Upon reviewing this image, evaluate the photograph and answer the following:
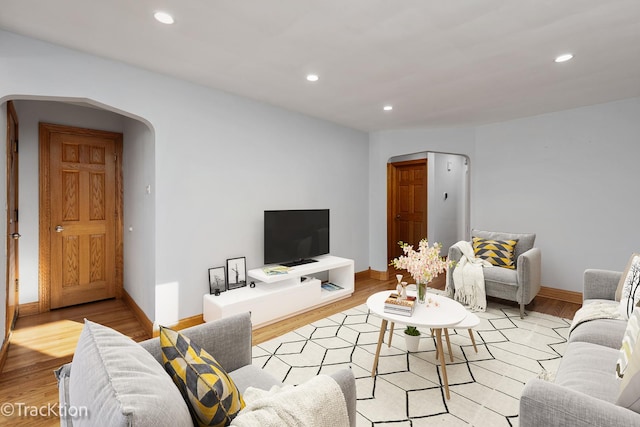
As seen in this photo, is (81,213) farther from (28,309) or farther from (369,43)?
(369,43)

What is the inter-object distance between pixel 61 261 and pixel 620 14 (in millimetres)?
5512

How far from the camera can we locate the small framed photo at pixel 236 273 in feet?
11.3

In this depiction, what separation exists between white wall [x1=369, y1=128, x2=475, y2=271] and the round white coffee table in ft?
8.47

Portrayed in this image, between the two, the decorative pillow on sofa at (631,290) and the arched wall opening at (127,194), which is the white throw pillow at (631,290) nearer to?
the decorative pillow on sofa at (631,290)

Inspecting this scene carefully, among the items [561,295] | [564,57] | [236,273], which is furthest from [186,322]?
[561,295]

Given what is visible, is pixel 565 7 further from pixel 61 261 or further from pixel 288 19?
pixel 61 261

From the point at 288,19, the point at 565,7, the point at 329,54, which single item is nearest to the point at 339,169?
the point at 329,54

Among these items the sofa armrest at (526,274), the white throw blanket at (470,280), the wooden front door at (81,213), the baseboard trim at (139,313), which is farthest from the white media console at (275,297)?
the sofa armrest at (526,274)

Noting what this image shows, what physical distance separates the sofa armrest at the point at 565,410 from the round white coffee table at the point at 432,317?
91 cm

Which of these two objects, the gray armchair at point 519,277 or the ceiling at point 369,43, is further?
the gray armchair at point 519,277

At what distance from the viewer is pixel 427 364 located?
248 centimetres

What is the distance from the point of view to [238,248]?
3.54m

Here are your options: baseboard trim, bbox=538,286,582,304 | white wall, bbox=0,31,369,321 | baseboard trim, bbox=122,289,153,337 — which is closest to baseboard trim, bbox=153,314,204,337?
white wall, bbox=0,31,369,321

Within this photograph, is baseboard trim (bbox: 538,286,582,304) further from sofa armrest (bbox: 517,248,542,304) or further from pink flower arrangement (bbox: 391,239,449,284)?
pink flower arrangement (bbox: 391,239,449,284)
